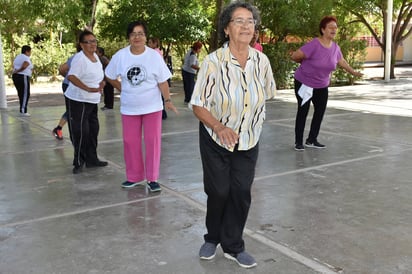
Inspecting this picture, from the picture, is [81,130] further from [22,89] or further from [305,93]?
[22,89]

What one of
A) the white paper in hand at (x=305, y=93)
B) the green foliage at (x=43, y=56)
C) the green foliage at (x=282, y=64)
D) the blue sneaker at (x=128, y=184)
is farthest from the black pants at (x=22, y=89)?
the green foliage at (x=43, y=56)

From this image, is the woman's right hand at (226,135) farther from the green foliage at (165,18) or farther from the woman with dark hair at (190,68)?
the green foliage at (165,18)

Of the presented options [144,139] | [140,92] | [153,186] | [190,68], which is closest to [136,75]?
[140,92]

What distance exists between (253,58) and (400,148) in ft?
15.1

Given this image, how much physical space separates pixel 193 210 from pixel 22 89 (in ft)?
26.8

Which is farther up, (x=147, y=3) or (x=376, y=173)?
(x=147, y=3)

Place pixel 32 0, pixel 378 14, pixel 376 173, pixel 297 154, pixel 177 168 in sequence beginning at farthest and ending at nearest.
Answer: pixel 378 14 → pixel 32 0 → pixel 297 154 → pixel 177 168 → pixel 376 173

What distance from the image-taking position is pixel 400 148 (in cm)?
723

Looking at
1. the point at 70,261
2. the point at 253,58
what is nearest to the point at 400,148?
the point at 253,58

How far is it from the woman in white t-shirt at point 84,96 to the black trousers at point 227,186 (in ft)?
9.98

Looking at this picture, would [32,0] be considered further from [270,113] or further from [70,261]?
[70,261]

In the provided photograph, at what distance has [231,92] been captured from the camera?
127 inches

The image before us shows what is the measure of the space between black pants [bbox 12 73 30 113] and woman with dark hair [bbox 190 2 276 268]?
9.11 metres

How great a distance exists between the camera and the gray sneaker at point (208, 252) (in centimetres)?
362
